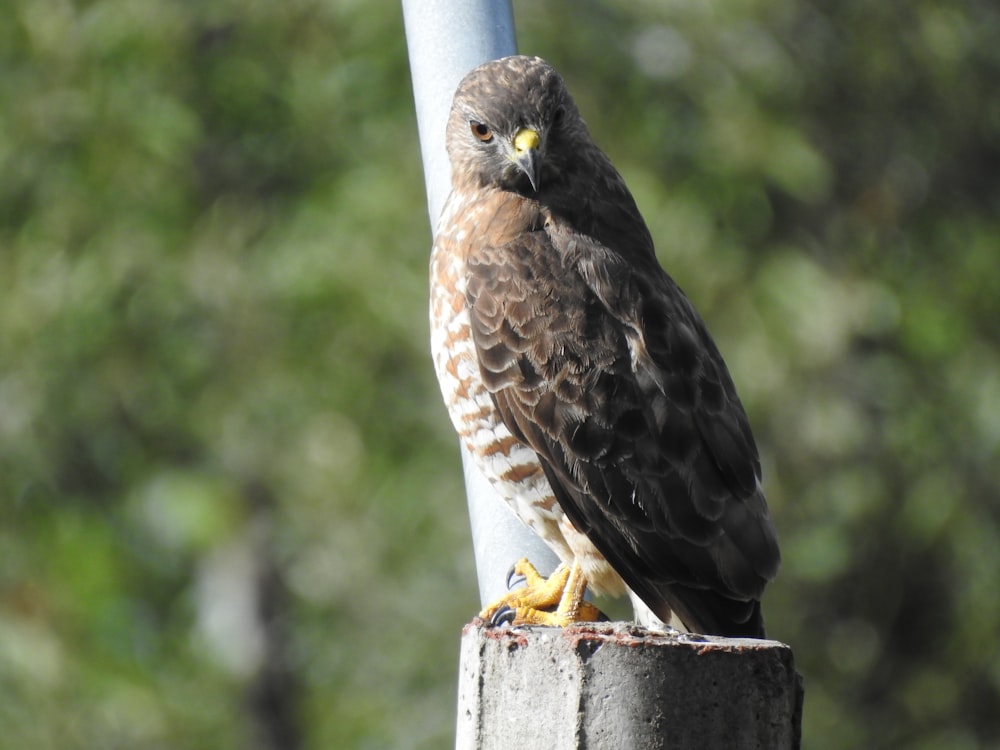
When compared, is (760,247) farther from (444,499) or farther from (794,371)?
(444,499)

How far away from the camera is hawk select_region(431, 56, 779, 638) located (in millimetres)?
2852

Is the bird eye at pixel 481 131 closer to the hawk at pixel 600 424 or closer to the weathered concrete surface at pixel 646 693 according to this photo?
the hawk at pixel 600 424

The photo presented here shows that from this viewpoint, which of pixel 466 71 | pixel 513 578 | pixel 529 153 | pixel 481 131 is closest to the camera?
pixel 466 71

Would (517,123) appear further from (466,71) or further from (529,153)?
(466,71)

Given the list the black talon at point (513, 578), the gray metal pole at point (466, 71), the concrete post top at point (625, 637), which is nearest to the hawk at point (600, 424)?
the black talon at point (513, 578)

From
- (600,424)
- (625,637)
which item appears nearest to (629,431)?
(600,424)

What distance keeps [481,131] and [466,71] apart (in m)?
0.93

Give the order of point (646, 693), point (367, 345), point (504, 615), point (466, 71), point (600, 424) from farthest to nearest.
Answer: point (367, 345) < point (600, 424) < point (504, 615) < point (466, 71) < point (646, 693)

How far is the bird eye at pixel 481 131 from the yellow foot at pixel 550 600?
3.17 ft

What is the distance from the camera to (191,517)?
8.48m

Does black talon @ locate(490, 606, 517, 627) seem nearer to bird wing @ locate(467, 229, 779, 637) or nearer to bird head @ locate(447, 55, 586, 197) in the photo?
bird wing @ locate(467, 229, 779, 637)

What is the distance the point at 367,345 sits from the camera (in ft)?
24.7

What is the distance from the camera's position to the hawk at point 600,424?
9.36ft

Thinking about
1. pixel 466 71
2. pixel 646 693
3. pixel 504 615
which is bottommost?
pixel 646 693
